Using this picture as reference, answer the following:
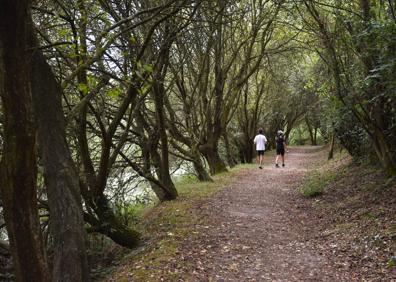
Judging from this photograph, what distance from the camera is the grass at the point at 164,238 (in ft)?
20.4

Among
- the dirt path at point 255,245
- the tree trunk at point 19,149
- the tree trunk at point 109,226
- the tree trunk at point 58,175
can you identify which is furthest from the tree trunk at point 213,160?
the tree trunk at point 19,149

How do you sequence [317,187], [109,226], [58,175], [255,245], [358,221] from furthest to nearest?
[317,187], [109,226], [358,221], [255,245], [58,175]

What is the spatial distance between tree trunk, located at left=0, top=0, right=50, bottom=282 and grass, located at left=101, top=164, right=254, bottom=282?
244 cm

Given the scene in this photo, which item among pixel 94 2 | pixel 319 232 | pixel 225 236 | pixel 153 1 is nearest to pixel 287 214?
pixel 319 232

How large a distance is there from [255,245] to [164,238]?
1860mm

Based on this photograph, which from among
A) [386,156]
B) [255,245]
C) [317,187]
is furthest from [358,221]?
[317,187]

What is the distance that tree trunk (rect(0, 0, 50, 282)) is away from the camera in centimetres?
341

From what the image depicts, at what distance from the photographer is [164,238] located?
812cm

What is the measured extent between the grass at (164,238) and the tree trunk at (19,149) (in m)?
2.44

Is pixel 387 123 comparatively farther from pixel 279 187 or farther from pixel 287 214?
pixel 279 187

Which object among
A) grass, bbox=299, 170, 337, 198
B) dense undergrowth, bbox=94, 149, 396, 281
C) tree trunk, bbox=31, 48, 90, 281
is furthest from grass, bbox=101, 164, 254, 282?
grass, bbox=299, 170, 337, 198

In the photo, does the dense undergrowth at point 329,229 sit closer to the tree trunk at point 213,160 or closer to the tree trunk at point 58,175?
the tree trunk at point 58,175

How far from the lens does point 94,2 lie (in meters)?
7.34

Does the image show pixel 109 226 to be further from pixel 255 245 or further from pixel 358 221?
pixel 358 221
